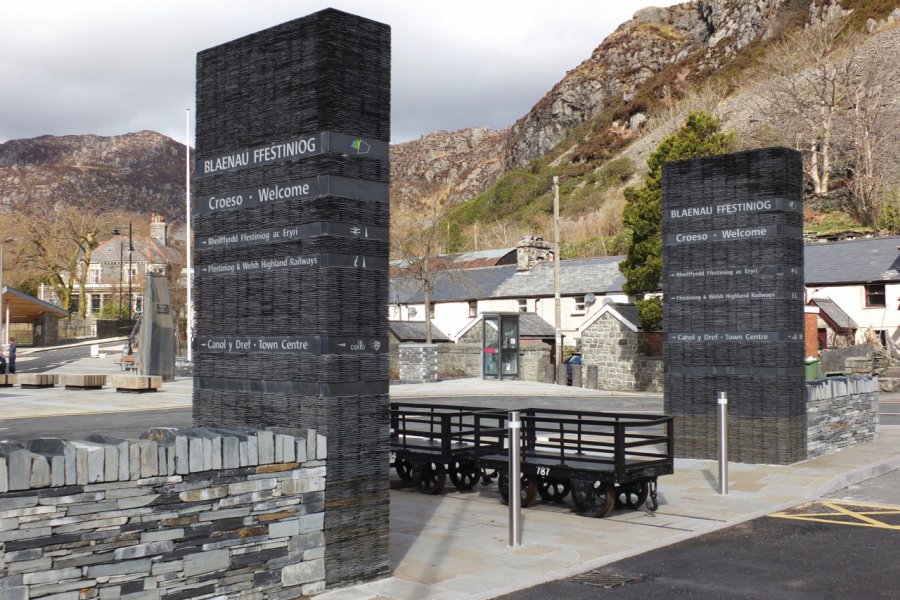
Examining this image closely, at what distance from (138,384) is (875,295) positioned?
111 feet

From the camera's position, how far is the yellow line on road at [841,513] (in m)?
10.4

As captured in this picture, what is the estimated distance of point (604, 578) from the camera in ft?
→ 26.6

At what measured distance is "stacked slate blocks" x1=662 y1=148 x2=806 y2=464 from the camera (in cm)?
1478

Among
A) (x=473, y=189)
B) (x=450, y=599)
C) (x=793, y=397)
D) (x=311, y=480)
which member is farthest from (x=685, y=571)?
(x=473, y=189)

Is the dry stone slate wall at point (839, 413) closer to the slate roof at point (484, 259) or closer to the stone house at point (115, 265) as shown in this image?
the slate roof at point (484, 259)

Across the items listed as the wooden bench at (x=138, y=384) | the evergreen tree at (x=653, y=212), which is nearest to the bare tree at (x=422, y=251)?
the evergreen tree at (x=653, y=212)

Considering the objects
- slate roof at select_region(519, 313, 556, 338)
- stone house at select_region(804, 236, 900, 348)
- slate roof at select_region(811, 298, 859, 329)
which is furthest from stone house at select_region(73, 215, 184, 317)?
slate roof at select_region(811, 298, 859, 329)

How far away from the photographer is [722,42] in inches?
4321

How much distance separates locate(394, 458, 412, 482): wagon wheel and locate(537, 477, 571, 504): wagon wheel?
7.06ft

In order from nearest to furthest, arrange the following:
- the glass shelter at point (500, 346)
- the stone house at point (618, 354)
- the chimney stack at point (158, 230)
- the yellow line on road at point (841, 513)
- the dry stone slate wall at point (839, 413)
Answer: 1. the yellow line on road at point (841, 513)
2. the dry stone slate wall at point (839, 413)
3. the stone house at point (618, 354)
4. the glass shelter at point (500, 346)
5. the chimney stack at point (158, 230)

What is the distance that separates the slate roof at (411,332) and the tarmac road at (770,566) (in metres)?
34.5

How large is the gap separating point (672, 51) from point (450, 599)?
124999 mm

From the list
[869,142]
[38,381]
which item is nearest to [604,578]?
[38,381]

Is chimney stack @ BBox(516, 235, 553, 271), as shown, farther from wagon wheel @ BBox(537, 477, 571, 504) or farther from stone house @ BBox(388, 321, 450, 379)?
wagon wheel @ BBox(537, 477, 571, 504)
